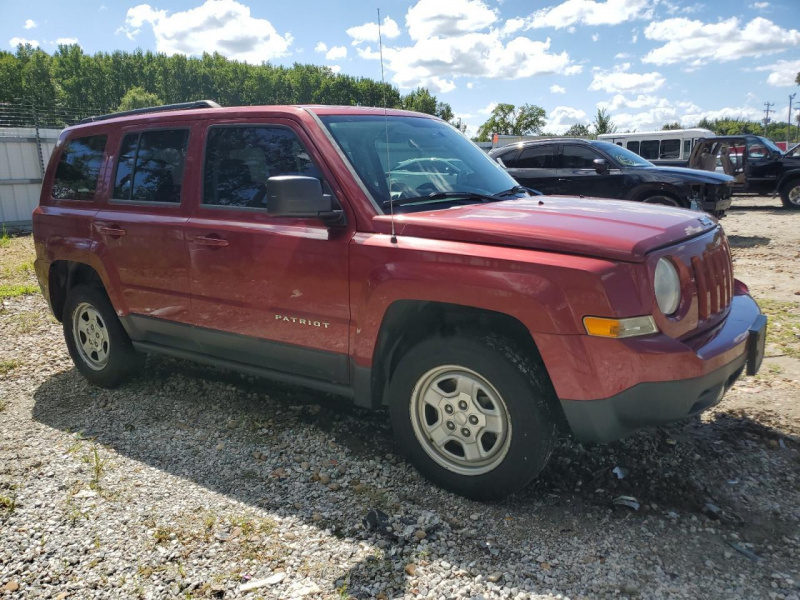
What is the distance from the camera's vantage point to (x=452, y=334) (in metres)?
3.14

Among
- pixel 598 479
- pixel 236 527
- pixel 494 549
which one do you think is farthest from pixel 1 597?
pixel 598 479

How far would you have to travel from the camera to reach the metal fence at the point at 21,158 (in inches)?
624

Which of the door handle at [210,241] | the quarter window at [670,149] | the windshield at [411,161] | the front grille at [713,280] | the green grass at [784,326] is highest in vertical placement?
the quarter window at [670,149]

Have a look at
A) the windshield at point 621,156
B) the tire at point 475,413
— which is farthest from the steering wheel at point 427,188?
the windshield at point 621,156

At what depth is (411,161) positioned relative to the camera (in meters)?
3.77

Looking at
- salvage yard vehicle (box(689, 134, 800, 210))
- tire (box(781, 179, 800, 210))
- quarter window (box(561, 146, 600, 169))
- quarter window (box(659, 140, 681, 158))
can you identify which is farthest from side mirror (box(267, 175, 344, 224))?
quarter window (box(659, 140, 681, 158))

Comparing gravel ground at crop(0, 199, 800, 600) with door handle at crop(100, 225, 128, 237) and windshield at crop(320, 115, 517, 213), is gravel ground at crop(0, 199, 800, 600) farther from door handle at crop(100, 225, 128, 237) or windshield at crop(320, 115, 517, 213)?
windshield at crop(320, 115, 517, 213)

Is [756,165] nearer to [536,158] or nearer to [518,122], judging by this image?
[536,158]

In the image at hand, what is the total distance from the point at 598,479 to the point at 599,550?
624mm

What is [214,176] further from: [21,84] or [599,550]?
[21,84]

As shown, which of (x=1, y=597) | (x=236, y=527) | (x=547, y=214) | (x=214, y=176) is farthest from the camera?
(x=214, y=176)

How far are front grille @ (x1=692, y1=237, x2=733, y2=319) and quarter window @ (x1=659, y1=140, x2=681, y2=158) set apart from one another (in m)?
23.3

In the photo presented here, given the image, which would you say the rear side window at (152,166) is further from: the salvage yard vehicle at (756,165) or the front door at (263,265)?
the salvage yard vehicle at (756,165)

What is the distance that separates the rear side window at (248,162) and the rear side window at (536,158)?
9011mm
